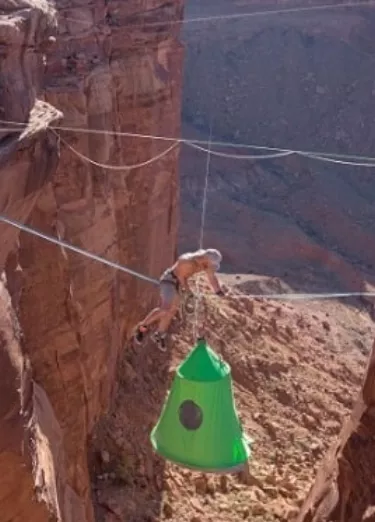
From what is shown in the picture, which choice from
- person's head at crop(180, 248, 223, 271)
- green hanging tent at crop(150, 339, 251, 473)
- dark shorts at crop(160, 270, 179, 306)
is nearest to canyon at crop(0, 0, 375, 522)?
green hanging tent at crop(150, 339, 251, 473)

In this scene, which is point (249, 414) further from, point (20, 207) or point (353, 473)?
point (20, 207)

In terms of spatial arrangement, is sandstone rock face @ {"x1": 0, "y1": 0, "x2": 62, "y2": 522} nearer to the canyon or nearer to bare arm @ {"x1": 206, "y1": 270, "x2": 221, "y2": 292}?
the canyon

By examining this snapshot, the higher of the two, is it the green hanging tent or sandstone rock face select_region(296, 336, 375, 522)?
the green hanging tent

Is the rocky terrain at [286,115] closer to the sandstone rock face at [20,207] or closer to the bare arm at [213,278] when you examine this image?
the sandstone rock face at [20,207]

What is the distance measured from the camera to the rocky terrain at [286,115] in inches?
1111

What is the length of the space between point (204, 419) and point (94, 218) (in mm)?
6298

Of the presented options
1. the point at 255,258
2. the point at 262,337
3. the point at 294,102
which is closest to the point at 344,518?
the point at 262,337

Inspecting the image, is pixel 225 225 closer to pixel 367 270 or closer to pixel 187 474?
pixel 367 270

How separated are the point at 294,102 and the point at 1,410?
97.2 feet

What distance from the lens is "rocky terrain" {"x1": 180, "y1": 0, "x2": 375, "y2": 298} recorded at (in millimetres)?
28219

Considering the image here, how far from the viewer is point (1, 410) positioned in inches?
236

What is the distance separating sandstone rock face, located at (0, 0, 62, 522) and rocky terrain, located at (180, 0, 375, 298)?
19.7 meters

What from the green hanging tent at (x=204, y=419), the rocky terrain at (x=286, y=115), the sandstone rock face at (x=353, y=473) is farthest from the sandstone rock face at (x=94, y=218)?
the rocky terrain at (x=286, y=115)

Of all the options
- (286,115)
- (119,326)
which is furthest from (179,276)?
(286,115)
